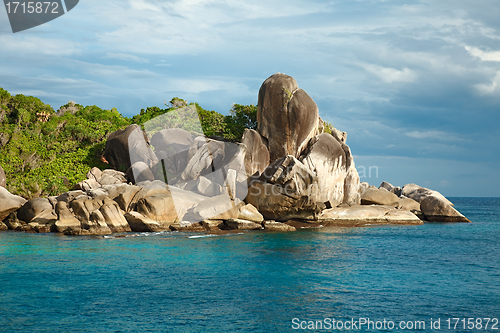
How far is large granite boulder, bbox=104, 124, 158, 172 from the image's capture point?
3734 centimetres

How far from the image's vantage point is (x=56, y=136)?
1658 inches

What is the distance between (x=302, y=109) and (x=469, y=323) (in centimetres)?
2433

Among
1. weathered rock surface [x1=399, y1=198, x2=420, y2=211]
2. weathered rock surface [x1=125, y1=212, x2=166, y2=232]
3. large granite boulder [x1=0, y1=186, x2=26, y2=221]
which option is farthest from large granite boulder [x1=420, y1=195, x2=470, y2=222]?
large granite boulder [x1=0, y1=186, x2=26, y2=221]

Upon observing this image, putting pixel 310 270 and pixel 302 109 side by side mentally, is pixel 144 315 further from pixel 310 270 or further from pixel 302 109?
pixel 302 109

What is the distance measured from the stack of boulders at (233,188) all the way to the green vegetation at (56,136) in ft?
7.55

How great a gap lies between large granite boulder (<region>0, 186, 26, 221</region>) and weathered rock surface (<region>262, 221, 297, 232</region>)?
1693 cm

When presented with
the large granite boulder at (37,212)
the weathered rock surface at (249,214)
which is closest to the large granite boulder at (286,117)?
the weathered rock surface at (249,214)

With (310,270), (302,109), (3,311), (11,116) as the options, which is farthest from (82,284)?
(11,116)

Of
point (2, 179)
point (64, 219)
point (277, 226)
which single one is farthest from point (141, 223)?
point (2, 179)

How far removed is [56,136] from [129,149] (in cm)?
989

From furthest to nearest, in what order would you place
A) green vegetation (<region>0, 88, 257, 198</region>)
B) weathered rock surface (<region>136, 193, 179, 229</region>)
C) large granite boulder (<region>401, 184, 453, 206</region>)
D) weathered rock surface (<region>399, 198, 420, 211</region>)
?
large granite boulder (<region>401, 184, 453, 206</region>), weathered rock surface (<region>399, 198, 420, 211</region>), green vegetation (<region>0, 88, 257, 198</region>), weathered rock surface (<region>136, 193, 179, 229</region>)

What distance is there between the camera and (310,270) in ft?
56.4

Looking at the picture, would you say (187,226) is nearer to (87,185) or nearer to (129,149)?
(87,185)

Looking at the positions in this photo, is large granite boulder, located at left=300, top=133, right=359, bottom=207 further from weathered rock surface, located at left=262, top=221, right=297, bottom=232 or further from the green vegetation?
the green vegetation
